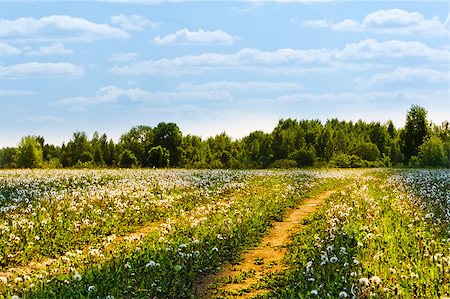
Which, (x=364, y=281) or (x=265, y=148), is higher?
(x=265, y=148)

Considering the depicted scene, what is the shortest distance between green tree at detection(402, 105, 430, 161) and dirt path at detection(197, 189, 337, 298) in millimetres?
90634

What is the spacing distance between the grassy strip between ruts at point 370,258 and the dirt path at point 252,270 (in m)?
0.36

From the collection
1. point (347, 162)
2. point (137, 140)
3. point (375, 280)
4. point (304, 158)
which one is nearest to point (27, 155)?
point (137, 140)

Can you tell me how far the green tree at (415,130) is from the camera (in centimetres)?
10225

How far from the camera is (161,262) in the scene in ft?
40.2

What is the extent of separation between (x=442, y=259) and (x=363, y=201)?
33.6 feet

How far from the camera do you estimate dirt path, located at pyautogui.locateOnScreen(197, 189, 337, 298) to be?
11.0 m

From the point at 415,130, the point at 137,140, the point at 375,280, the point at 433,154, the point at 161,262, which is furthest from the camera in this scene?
the point at 137,140

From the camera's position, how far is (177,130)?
9681 cm

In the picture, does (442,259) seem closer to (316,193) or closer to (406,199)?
(406,199)

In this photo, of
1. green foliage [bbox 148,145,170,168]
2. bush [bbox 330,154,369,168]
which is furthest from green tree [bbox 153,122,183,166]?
bush [bbox 330,154,369,168]

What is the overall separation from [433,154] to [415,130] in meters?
18.4

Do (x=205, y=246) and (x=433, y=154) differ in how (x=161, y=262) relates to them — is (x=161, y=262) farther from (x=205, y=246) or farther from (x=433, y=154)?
(x=433, y=154)

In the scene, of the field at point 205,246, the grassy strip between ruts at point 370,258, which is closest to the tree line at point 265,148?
the field at point 205,246
